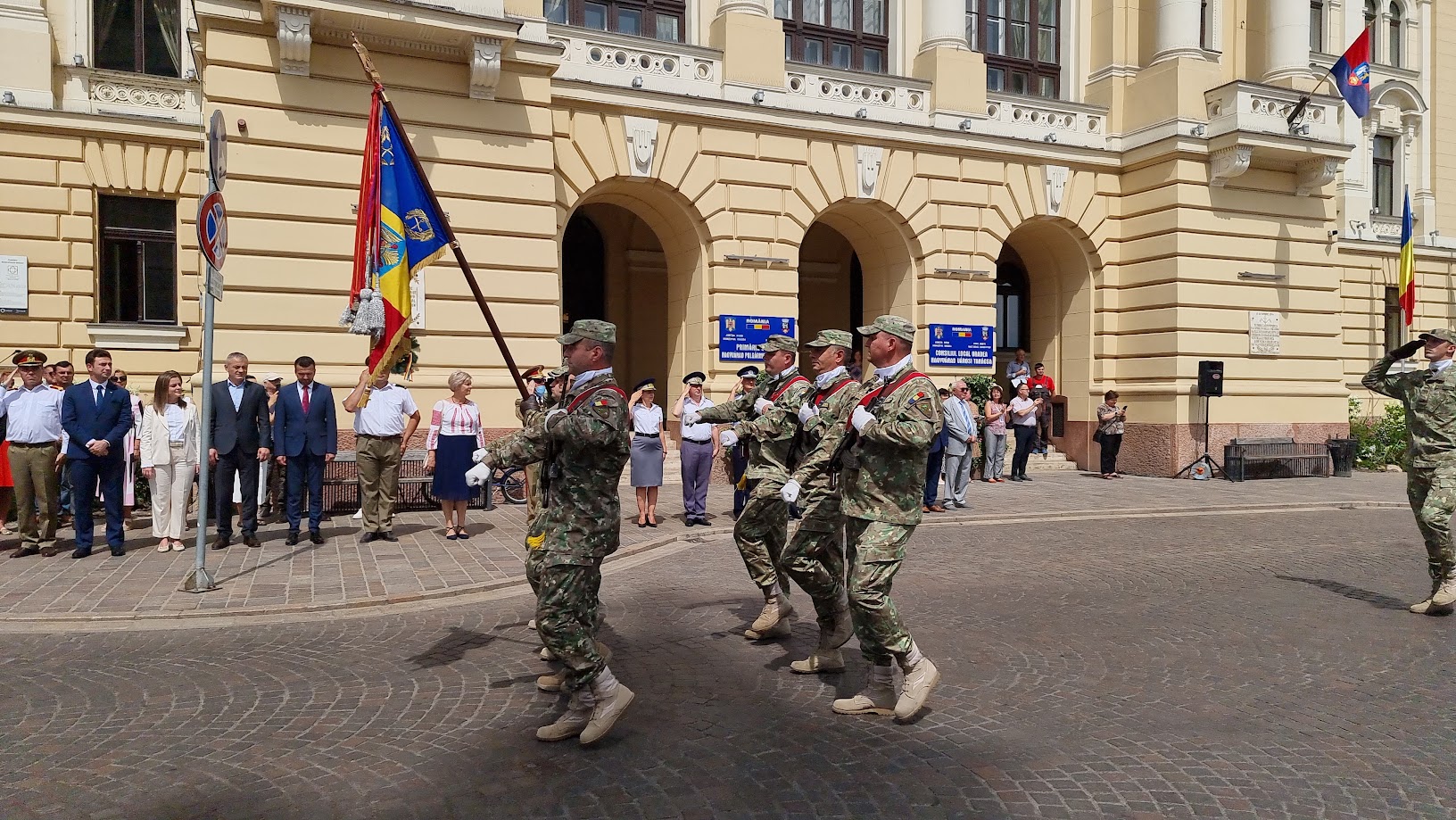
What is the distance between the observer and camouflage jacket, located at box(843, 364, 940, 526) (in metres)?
5.13

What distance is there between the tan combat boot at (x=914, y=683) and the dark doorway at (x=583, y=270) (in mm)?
17175

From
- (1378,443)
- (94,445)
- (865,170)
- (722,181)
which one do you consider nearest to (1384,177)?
(1378,443)

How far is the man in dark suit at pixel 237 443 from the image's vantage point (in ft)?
33.3

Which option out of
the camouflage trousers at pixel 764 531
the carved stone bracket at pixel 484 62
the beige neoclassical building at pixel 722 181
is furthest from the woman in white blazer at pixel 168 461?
the camouflage trousers at pixel 764 531

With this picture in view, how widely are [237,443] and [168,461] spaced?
0.71 m

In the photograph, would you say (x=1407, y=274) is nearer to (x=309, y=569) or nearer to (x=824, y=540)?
(x=824, y=540)

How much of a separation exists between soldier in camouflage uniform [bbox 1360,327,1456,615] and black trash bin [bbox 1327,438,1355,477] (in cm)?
1431

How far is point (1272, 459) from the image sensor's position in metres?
19.6

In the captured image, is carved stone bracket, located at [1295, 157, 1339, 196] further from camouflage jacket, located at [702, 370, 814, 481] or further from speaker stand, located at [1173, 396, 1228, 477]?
camouflage jacket, located at [702, 370, 814, 481]

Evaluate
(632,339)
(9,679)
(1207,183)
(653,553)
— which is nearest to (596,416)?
(9,679)

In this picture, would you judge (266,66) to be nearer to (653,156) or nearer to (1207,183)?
(653,156)

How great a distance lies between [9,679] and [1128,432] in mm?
19575

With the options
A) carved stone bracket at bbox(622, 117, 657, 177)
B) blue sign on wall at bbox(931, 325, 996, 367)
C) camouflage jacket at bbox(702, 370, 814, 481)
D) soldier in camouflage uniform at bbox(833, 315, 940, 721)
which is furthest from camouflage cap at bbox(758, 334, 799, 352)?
blue sign on wall at bbox(931, 325, 996, 367)

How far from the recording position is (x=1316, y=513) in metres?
14.5
